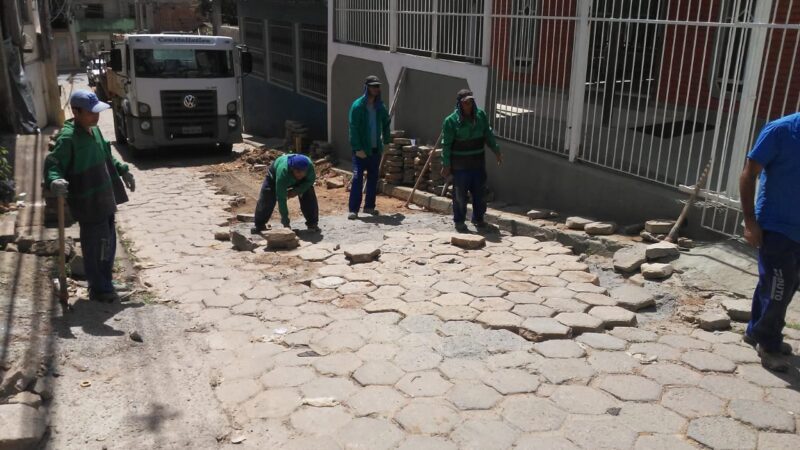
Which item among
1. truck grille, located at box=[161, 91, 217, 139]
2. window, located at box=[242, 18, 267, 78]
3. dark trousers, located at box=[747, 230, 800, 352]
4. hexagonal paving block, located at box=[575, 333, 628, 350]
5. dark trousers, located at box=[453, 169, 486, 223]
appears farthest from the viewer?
window, located at box=[242, 18, 267, 78]

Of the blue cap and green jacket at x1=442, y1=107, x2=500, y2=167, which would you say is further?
green jacket at x1=442, y1=107, x2=500, y2=167

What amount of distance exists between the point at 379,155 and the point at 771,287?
5189 millimetres

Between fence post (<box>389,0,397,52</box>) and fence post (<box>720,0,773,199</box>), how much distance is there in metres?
6.00

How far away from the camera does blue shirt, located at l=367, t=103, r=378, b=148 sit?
8023 millimetres

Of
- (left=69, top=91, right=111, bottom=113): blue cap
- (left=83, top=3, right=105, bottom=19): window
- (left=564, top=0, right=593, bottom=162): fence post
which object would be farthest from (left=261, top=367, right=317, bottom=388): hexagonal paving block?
(left=83, top=3, right=105, bottom=19): window

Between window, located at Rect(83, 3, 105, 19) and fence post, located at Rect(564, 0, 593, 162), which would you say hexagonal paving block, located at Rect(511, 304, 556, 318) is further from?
window, located at Rect(83, 3, 105, 19)

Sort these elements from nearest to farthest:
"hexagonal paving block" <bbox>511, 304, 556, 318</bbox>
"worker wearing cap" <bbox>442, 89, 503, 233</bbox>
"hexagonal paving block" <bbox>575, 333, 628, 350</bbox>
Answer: "hexagonal paving block" <bbox>575, 333, 628, 350</bbox> < "hexagonal paving block" <bbox>511, 304, 556, 318</bbox> < "worker wearing cap" <bbox>442, 89, 503, 233</bbox>

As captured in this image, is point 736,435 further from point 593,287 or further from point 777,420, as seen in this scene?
point 593,287

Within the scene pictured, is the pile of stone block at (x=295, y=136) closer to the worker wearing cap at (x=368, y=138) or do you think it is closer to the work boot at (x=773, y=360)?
the worker wearing cap at (x=368, y=138)

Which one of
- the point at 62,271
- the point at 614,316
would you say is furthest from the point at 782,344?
the point at 62,271

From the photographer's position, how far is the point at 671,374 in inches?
152

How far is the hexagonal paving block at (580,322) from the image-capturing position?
14.6 ft

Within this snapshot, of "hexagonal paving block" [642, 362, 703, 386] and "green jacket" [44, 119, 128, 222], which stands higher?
"green jacket" [44, 119, 128, 222]

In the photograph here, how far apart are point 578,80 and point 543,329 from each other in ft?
11.5
